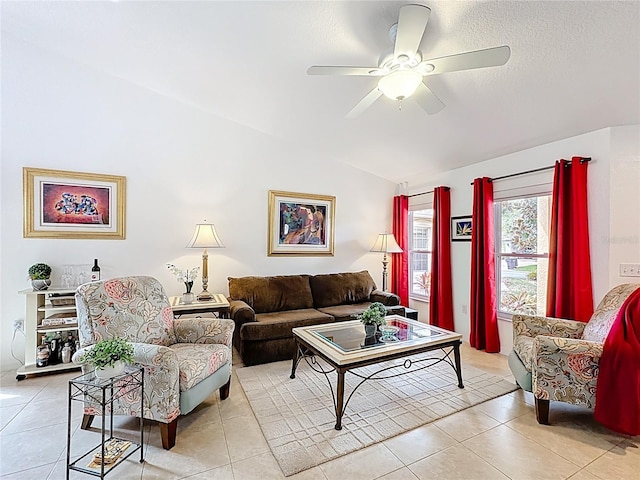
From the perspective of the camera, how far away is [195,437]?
197cm

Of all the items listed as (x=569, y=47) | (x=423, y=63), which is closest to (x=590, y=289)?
(x=569, y=47)

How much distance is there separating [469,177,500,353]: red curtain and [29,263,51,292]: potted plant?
4493mm

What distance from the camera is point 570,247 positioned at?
9.36ft

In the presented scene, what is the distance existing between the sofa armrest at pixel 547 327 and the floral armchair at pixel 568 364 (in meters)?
0.11

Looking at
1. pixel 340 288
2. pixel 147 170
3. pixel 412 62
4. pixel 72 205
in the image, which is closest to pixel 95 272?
pixel 72 205

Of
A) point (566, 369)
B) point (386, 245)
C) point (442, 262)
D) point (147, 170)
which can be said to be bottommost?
point (566, 369)

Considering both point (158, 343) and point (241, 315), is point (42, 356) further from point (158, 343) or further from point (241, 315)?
point (241, 315)

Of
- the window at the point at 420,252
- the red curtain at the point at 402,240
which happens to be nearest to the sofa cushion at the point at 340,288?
the red curtain at the point at 402,240

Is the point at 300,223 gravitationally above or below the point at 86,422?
above

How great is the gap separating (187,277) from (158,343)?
1.17m

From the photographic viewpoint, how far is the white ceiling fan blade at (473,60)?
162 centimetres

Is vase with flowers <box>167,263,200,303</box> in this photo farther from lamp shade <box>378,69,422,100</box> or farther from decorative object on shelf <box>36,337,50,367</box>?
lamp shade <box>378,69,422,100</box>

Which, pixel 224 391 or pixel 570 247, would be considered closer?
pixel 224 391

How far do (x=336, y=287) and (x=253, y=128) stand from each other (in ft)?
7.78
